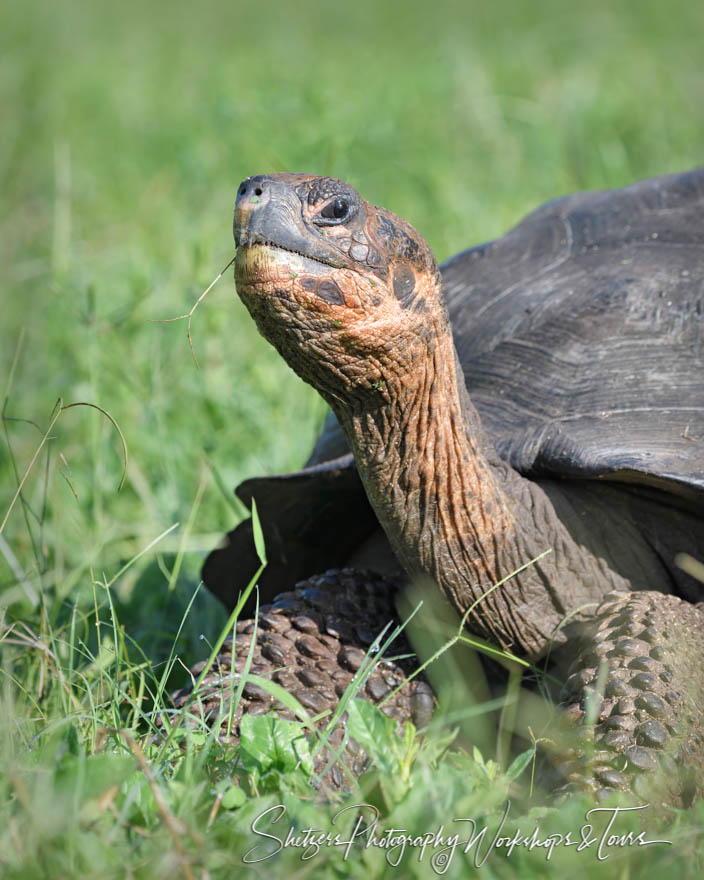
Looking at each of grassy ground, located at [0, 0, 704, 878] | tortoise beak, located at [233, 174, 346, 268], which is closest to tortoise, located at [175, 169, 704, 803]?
tortoise beak, located at [233, 174, 346, 268]

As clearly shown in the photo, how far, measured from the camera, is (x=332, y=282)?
207 centimetres

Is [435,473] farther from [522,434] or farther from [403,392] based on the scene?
[522,434]

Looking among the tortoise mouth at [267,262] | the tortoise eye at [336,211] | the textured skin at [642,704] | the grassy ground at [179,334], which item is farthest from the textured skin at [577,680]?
the tortoise eye at [336,211]

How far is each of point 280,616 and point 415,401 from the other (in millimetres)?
755

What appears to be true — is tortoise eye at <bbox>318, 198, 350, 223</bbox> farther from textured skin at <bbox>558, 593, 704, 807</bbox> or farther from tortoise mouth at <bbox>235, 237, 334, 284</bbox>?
textured skin at <bbox>558, 593, 704, 807</bbox>

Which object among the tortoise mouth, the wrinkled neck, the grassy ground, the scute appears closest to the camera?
the grassy ground

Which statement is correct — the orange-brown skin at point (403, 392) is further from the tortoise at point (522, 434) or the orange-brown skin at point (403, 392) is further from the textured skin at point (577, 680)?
the textured skin at point (577, 680)

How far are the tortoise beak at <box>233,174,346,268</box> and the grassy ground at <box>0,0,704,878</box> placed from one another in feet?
2.36

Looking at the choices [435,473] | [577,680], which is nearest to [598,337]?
[435,473]

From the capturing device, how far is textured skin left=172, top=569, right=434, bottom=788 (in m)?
2.49

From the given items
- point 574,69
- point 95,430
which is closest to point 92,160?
point 574,69

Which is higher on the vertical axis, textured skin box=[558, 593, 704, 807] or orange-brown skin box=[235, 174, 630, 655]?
orange-brown skin box=[235, 174, 630, 655]

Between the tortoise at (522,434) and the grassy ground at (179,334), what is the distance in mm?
350

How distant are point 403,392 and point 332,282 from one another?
333 millimetres
